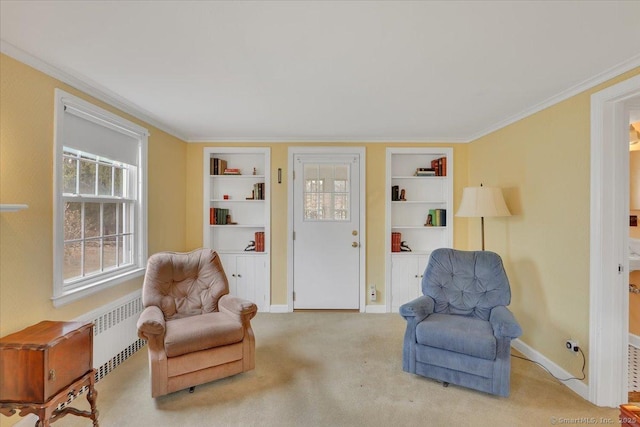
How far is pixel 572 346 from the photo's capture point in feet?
7.47

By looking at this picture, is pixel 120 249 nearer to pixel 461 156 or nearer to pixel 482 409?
pixel 482 409

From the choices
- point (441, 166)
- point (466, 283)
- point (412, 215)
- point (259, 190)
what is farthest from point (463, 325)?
point (259, 190)

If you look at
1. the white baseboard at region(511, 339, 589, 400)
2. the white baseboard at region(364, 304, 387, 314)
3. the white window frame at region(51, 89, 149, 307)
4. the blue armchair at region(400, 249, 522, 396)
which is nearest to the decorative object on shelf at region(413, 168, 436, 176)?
the blue armchair at region(400, 249, 522, 396)

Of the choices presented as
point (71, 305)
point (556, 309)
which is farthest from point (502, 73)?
point (71, 305)

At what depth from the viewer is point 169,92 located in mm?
2387

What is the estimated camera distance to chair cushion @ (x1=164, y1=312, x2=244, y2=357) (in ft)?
6.89

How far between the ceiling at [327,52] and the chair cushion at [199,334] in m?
1.78

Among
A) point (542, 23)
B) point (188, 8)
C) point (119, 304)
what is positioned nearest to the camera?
point (188, 8)

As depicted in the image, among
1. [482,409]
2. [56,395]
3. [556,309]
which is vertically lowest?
[482,409]

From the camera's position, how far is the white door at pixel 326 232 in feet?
12.8

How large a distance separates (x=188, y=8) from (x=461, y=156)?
352 centimetres

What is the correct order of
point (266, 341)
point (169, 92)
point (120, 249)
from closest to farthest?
point (169, 92)
point (120, 249)
point (266, 341)

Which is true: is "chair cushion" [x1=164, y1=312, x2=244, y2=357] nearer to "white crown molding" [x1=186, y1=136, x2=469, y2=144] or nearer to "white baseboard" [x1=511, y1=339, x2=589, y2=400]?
"white crown molding" [x1=186, y1=136, x2=469, y2=144]

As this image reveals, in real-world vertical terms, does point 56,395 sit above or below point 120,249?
below
